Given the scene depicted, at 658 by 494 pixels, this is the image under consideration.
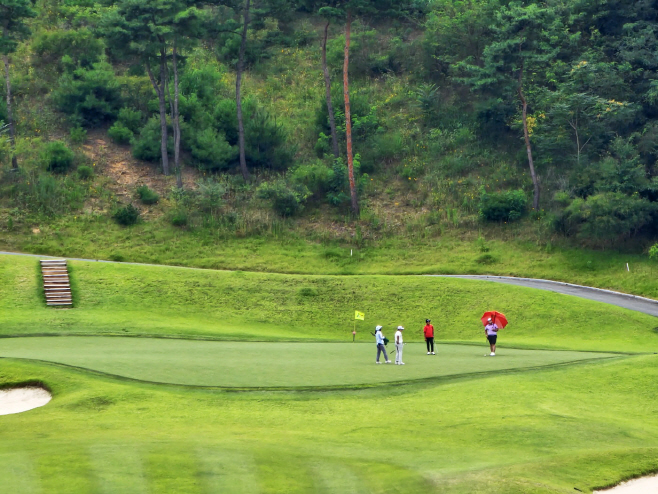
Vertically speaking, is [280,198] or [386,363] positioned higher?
[280,198]

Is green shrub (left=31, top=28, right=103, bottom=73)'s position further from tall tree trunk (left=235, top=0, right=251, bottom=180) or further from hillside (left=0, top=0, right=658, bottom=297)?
tall tree trunk (left=235, top=0, right=251, bottom=180)

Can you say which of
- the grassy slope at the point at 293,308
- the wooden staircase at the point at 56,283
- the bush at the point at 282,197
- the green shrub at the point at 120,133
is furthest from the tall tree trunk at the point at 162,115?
the wooden staircase at the point at 56,283

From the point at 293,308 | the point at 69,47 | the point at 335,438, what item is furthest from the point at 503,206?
the point at 335,438

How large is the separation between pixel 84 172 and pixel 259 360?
41666 millimetres

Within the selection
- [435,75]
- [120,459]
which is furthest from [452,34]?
[120,459]

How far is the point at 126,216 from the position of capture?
6072 cm

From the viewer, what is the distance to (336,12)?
60.5 meters

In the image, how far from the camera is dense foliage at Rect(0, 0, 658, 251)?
199 ft

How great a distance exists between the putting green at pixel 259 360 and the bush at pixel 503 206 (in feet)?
91.3

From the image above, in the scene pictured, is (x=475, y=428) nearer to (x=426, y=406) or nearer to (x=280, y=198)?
(x=426, y=406)

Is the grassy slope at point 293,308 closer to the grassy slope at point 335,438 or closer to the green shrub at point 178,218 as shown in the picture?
the grassy slope at point 335,438

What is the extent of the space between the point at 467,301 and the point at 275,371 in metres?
20.5

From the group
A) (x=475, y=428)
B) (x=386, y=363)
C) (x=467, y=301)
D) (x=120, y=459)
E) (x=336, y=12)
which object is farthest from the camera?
(x=336, y=12)

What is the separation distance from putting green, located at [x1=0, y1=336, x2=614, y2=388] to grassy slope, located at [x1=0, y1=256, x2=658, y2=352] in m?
3.37
